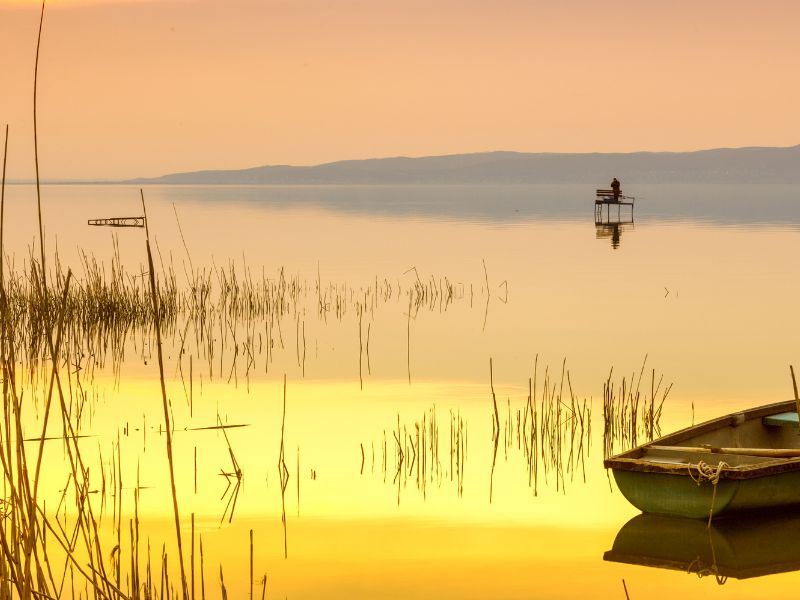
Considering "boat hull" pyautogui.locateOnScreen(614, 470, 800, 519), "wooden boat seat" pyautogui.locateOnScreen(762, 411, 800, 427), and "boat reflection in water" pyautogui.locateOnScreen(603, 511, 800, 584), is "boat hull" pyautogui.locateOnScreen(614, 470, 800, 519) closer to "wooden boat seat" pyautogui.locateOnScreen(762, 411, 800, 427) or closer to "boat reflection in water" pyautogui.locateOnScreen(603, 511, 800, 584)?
"boat reflection in water" pyautogui.locateOnScreen(603, 511, 800, 584)

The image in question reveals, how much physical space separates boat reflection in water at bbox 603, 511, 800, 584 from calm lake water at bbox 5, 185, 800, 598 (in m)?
0.04

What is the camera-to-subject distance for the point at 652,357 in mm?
21438

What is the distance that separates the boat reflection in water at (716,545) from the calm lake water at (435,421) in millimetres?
40

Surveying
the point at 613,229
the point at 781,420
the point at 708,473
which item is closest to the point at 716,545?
the point at 708,473

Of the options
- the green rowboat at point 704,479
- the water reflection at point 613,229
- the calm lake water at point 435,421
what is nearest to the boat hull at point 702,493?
the green rowboat at point 704,479

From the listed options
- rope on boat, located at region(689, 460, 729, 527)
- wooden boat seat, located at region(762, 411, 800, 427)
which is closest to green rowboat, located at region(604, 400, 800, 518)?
rope on boat, located at region(689, 460, 729, 527)

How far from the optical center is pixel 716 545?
9758 millimetres

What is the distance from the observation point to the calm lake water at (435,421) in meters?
9.61

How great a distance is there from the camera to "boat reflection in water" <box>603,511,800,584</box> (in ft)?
31.0

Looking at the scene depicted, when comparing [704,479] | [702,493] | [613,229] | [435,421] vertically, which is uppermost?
[704,479]

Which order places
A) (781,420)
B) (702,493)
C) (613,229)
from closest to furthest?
1. (702,493)
2. (781,420)
3. (613,229)

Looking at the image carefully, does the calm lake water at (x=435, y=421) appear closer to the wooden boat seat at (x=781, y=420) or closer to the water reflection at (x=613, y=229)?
the wooden boat seat at (x=781, y=420)

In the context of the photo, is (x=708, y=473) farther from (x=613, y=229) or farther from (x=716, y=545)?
(x=613, y=229)

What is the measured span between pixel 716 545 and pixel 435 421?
17.7 feet
